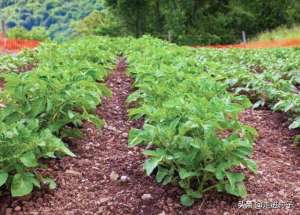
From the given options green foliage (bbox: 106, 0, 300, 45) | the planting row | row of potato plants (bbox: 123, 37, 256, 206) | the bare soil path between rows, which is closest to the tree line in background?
green foliage (bbox: 106, 0, 300, 45)

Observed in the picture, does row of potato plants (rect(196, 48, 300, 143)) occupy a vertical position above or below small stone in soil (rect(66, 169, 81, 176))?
below

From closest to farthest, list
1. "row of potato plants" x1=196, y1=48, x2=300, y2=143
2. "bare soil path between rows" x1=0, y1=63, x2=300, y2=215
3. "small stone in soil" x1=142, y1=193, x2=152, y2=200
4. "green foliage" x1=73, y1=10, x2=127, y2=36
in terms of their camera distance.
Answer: "bare soil path between rows" x1=0, y1=63, x2=300, y2=215 < "small stone in soil" x1=142, y1=193, x2=152, y2=200 < "row of potato plants" x1=196, y1=48, x2=300, y2=143 < "green foliage" x1=73, y1=10, x2=127, y2=36

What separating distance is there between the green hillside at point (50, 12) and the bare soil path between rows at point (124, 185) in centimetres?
6781

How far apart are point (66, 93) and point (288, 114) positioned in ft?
9.06

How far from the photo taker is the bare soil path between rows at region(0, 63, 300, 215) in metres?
3.41

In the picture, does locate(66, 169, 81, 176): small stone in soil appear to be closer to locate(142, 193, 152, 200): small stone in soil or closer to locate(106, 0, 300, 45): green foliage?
locate(142, 193, 152, 200): small stone in soil

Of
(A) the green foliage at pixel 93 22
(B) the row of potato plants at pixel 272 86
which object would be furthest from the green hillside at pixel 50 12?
(B) the row of potato plants at pixel 272 86

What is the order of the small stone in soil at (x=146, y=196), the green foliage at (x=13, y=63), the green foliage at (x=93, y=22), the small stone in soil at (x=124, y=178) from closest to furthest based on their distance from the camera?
the small stone in soil at (x=146, y=196) → the small stone in soil at (x=124, y=178) → the green foliage at (x=13, y=63) → the green foliage at (x=93, y=22)

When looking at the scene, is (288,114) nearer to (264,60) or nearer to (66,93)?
(66,93)

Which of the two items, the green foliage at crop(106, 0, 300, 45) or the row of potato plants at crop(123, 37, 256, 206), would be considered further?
the green foliage at crop(106, 0, 300, 45)

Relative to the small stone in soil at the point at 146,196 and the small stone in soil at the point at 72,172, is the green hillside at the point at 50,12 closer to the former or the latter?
the small stone in soil at the point at 72,172

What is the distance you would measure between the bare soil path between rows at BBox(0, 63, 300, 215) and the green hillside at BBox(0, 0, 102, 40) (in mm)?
67809

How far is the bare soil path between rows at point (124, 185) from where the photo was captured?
3412mm

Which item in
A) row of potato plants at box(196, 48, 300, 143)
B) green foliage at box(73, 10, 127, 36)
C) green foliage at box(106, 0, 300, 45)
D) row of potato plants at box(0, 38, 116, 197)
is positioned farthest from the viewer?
green foliage at box(73, 10, 127, 36)
